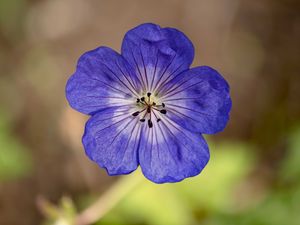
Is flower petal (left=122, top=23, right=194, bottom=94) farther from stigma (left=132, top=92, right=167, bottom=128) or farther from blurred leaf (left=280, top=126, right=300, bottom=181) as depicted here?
blurred leaf (left=280, top=126, right=300, bottom=181)

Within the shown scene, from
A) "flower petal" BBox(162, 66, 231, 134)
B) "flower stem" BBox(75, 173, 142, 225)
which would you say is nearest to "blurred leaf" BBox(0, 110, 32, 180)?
"flower stem" BBox(75, 173, 142, 225)

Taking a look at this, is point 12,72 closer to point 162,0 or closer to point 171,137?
point 162,0

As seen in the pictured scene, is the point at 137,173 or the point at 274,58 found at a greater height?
the point at 274,58

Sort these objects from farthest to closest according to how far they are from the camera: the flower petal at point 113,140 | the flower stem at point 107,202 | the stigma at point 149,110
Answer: the flower stem at point 107,202 → the stigma at point 149,110 → the flower petal at point 113,140

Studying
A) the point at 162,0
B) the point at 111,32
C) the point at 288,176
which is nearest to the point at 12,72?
the point at 111,32

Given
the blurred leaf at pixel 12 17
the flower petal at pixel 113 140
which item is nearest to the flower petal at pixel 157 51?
the flower petal at pixel 113 140

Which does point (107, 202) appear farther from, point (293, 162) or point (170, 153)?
point (293, 162)

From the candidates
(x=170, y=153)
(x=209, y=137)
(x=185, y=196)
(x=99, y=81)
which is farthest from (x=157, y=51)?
(x=209, y=137)

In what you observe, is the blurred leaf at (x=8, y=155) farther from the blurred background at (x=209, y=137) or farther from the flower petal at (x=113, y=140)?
the flower petal at (x=113, y=140)
